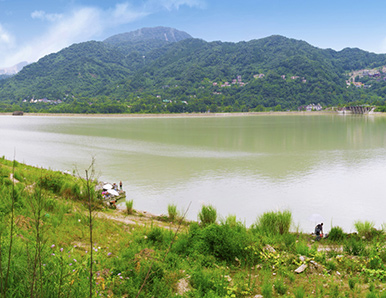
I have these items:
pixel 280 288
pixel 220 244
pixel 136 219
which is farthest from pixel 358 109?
pixel 280 288

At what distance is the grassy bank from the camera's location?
3547 millimetres

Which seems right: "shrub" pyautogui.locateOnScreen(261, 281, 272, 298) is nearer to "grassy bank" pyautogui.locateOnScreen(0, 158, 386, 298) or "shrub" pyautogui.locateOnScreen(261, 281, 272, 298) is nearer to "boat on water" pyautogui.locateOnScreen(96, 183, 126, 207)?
"grassy bank" pyautogui.locateOnScreen(0, 158, 386, 298)

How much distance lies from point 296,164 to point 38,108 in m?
130

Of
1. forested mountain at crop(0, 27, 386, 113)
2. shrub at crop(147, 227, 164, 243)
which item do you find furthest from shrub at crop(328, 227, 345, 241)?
forested mountain at crop(0, 27, 386, 113)

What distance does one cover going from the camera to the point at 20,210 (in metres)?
6.27

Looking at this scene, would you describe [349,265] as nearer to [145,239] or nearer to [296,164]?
[145,239]

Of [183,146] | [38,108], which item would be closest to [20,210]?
[183,146]

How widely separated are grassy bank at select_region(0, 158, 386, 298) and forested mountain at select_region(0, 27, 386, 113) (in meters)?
109

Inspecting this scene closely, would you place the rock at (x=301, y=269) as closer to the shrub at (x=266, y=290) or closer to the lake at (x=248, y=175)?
the shrub at (x=266, y=290)

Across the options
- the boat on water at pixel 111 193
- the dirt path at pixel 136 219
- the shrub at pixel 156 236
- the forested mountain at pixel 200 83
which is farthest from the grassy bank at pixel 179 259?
the forested mountain at pixel 200 83

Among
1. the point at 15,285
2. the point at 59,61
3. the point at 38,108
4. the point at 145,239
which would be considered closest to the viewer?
the point at 15,285

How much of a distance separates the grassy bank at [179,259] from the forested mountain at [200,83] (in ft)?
356

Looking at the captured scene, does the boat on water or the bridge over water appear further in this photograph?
the bridge over water

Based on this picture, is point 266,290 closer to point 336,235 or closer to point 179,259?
point 179,259
